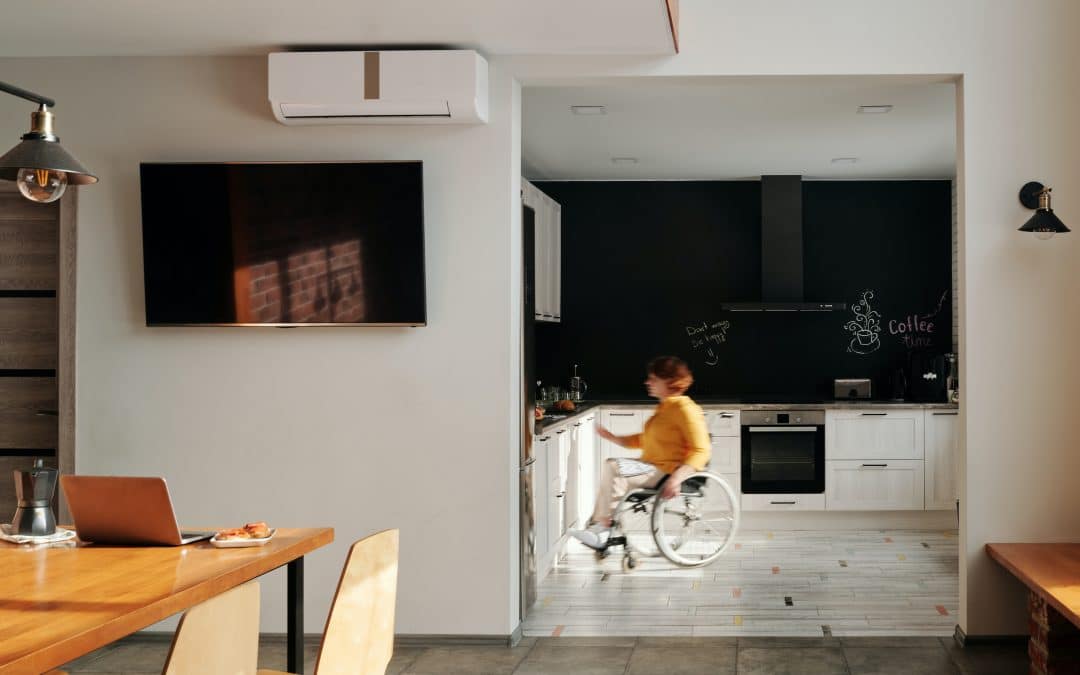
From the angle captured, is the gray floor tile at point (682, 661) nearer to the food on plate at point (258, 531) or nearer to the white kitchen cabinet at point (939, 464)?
the food on plate at point (258, 531)

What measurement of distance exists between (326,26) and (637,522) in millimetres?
4716

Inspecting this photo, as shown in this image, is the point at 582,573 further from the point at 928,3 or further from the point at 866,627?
the point at 928,3

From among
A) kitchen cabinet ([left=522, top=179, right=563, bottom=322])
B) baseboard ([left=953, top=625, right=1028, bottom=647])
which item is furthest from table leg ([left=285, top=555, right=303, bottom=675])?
kitchen cabinet ([left=522, top=179, right=563, bottom=322])

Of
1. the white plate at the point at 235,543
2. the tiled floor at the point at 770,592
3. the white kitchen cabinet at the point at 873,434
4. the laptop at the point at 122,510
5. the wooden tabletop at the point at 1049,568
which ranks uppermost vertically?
the laptop at the point at 122,510

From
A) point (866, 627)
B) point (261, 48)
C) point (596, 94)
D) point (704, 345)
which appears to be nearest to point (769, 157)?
point (704, 345)

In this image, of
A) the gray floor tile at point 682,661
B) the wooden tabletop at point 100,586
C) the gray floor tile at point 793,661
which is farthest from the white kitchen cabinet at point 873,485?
the wooden tabletop at point 100,586

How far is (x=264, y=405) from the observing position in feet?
14.9

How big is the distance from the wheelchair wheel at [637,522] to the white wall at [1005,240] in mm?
1931

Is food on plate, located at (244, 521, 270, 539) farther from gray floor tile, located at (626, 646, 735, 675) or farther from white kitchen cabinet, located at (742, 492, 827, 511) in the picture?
white kitchen cabinet, located at (742, 492, 827, 511)

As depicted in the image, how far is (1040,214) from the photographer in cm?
423

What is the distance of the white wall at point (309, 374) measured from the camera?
4453 millimetres

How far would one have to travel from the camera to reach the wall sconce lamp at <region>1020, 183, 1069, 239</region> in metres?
4.18

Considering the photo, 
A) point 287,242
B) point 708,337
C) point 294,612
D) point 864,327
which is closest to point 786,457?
point 708,337

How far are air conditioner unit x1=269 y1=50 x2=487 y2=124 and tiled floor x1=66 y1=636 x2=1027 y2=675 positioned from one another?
7.22ft
